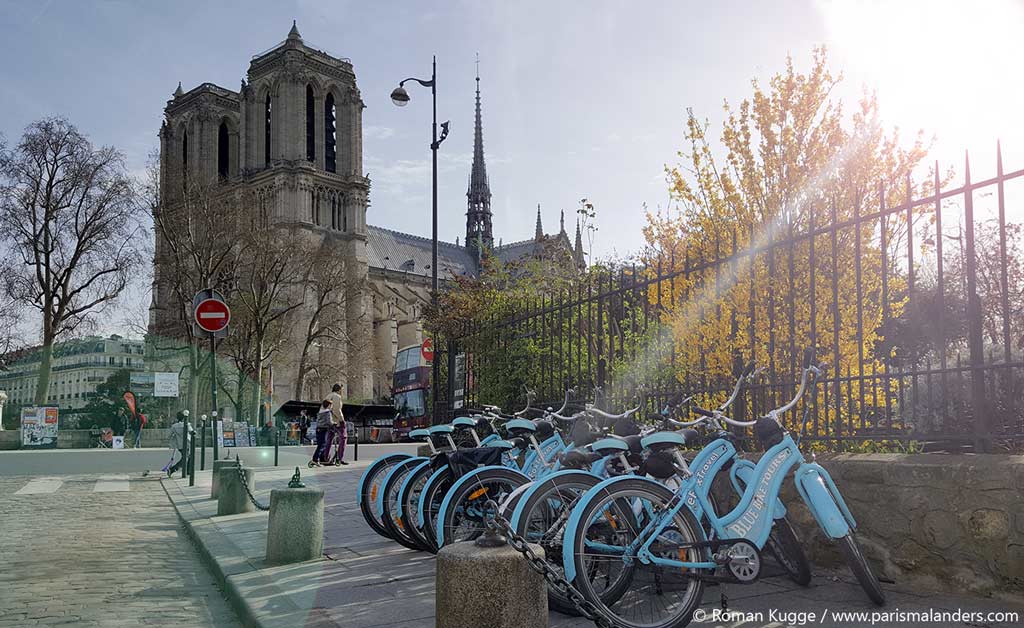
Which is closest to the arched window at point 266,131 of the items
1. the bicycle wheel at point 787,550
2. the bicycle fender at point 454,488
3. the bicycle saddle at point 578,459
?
the bicycle fender at point 454,488

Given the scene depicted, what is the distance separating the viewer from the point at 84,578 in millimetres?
6840

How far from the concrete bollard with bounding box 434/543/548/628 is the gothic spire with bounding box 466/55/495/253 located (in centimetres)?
9347

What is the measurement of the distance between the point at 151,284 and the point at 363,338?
766 inches

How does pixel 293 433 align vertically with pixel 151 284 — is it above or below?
below

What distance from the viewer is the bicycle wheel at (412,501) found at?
7.09 meters

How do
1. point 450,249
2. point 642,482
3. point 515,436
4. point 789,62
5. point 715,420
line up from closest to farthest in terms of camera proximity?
point 642,482
point 715,420
point 515,436
point 789,62
point 450,249

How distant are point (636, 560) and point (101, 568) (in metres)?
4.98

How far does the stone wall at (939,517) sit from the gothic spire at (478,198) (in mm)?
91728

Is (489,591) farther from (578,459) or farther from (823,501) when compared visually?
(823,501)

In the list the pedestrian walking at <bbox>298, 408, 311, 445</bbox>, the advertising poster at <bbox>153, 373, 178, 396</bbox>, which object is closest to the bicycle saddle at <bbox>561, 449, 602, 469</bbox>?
the advertising poster at <bbox>153, 373, 178, 396</bbox>

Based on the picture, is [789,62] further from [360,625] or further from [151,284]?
[151,284]

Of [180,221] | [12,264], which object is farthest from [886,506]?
[12,264]

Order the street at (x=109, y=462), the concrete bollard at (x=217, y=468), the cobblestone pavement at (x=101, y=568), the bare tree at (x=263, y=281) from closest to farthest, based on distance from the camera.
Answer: the cobblestone pavement at (x=101, y=568), the concrete bollard at (x=217, y=468), the street at (x=109, y=462), the bare tree at (x=263, y=281)

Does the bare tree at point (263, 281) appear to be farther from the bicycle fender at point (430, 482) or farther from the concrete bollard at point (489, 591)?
the concrete bollard at point (489, 591)
